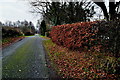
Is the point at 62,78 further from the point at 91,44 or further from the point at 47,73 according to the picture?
the point at 91,44

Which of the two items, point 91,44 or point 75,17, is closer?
point 91,44

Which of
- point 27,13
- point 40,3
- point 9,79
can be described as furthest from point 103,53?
point 27,13

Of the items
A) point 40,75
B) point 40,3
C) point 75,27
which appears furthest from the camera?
point 40,3

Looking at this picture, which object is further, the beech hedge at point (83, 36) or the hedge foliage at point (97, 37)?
the beech hedge at point (83, 36)

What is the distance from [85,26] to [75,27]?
1116 millimetres

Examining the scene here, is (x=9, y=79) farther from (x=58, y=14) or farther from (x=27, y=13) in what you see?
(x=27, y=13)

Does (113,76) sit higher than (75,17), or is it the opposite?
(75,17)

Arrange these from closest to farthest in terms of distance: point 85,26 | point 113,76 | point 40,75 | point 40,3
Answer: point 113,76 → point 40,75 → point 85,26 → point 40,3

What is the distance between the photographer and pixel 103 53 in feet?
16.1

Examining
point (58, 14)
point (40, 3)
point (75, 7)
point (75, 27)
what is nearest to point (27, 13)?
point (40, 3)

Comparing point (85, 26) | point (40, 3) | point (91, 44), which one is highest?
point (40, 3)

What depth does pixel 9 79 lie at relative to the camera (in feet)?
11.5

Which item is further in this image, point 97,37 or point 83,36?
point 83,36

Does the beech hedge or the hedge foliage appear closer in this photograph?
the hedge foliage
